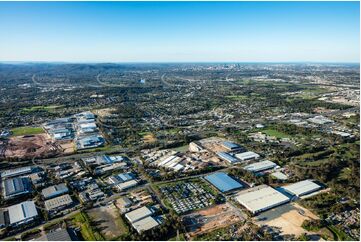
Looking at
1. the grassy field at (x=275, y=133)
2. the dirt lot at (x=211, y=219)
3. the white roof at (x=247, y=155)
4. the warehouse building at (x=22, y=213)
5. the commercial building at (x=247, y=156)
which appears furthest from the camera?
the grassy field at (x=275, y=133)

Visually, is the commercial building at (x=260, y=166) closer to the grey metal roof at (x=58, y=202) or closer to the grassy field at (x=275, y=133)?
the grassy field at (x=275, y=133)

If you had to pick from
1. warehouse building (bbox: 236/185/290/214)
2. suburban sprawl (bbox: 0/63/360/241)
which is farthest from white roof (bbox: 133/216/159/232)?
warehouse building (bbox: 236/185/290/214)

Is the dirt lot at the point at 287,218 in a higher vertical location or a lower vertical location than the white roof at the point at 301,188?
lower

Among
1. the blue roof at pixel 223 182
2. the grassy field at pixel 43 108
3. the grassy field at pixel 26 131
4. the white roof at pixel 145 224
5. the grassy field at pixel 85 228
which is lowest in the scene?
the grassy field at pixel 85 228

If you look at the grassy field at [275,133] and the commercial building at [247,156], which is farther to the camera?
the grassy field at [275,133]

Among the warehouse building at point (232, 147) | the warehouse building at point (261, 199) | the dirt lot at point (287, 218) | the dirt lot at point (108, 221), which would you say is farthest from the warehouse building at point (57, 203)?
the warehouse building at point (232, 147)

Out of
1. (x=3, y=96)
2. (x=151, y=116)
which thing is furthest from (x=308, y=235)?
(x=3, y=96)

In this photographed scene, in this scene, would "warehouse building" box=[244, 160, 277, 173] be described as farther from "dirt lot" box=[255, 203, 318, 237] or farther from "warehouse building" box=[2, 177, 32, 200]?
"warehouse building" box=[2, 177, 32, 200]

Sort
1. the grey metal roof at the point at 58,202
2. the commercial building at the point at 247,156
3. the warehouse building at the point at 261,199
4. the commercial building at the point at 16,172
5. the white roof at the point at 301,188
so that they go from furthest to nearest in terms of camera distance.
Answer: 1. the commercial building at the point at 247,156
2. the commercial building at the point at 16,172
3. the white roof at the point at 301,188
4. the grey metal roof at the point at 58,202
5. the warehouse building at the point at 261,199
